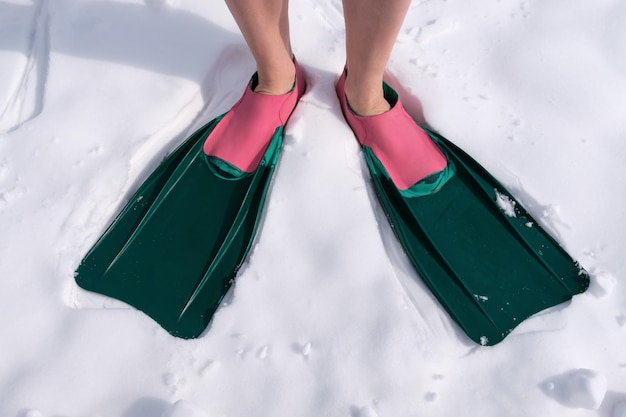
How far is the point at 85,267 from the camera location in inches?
44.3

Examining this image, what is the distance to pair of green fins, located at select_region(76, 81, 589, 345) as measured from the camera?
107 cm

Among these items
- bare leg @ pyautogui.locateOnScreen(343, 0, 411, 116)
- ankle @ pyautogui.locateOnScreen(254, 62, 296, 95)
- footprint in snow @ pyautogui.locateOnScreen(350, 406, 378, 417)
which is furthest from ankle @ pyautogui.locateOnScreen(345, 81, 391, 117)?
footprint in snow @ pyautogui.locateOnScreen(350, 406, 378, 417)

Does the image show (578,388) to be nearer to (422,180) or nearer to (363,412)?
(363,412)

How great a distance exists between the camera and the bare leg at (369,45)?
2.91 ft

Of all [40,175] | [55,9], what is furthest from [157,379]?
[55,9]

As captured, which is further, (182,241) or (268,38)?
(182,241)

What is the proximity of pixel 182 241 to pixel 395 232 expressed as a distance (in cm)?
48

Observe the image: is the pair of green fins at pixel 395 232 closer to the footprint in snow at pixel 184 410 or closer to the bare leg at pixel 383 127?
the bare leg at pixel 383 127

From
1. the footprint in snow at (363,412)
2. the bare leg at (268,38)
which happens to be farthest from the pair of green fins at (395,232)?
the footprint in snow at (363,412)

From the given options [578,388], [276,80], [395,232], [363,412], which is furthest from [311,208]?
[578,388]

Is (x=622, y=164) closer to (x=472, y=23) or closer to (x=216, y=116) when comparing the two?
(x=472, y=23)

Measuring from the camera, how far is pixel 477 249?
1115 millimetres

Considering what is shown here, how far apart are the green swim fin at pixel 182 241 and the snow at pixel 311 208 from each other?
0.04 meters

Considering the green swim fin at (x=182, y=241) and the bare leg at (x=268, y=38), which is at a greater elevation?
the bare leg at (x=268, y=38)
